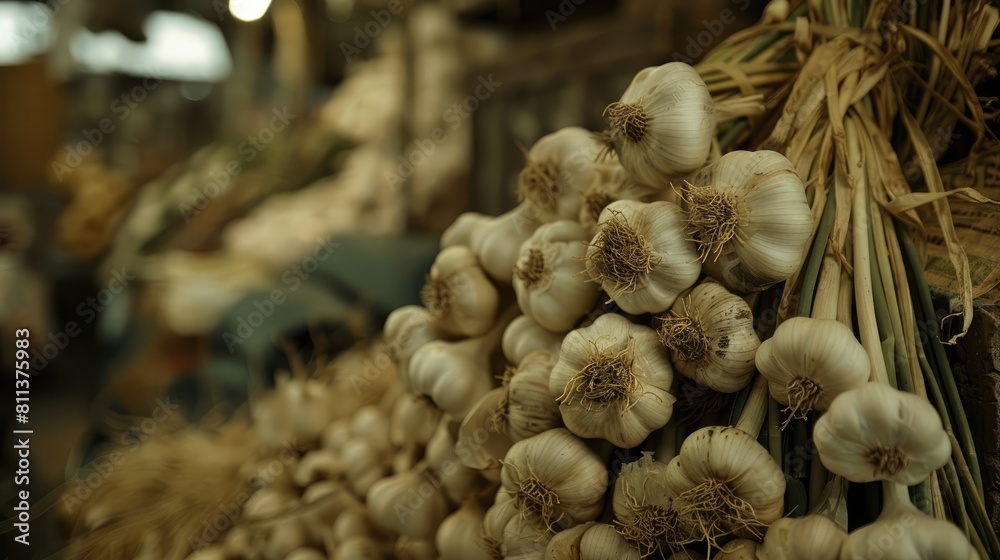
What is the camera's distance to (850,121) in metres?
0.79

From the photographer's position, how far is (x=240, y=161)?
2396 millimetres

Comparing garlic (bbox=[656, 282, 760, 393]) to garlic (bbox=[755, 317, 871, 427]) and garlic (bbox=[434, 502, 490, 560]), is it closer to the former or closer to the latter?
garlic (bbox=[755, 317, 871, 427])

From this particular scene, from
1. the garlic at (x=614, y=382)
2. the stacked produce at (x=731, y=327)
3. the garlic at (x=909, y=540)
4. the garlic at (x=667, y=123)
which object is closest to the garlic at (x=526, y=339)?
the stacked produce at (x=731, y=327)

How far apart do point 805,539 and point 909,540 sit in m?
0.07

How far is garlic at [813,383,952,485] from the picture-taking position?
0.53 m

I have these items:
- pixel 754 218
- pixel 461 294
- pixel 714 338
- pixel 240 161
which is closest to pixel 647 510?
pixel 714 338

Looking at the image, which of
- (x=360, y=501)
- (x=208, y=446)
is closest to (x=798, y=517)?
(x=360, y=501)

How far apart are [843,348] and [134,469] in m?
1.30

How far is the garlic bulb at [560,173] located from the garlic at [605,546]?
15.0 inches

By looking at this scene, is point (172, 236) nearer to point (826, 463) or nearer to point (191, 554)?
point (191, 554)

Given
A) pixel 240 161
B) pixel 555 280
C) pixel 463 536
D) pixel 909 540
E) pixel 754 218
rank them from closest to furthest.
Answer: pixel 909 540 < pixel 754 218 < pixel 555 280 < pixel 463 536 < pixel 240 161

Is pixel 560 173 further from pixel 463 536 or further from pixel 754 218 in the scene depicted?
pixel 463 536

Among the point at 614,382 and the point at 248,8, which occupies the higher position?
the point at 248,8

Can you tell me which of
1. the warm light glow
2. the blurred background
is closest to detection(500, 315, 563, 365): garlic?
the blurred background
